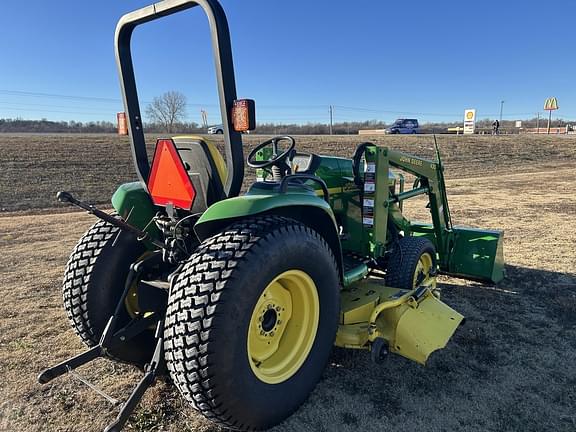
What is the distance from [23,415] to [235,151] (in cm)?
200

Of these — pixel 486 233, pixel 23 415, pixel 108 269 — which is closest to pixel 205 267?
pixel 108 269

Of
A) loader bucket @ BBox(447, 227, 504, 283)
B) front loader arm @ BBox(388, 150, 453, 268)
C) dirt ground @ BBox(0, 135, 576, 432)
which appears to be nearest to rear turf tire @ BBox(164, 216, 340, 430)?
dirt ground @ BBox(0, 135, 576, 432)

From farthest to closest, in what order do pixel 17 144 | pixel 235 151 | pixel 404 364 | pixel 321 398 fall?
1. pixel 17 144
2. pixel 404 364
3. pixel 321 398
4. pixel 235 151

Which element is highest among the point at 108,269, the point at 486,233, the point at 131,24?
the point at 131,24

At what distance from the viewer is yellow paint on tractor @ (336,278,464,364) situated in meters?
3.11

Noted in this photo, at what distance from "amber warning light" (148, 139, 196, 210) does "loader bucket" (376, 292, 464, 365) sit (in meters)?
1.60

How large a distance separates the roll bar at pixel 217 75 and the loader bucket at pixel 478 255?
10.8ft

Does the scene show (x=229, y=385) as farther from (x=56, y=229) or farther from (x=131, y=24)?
(x=56, y=229)

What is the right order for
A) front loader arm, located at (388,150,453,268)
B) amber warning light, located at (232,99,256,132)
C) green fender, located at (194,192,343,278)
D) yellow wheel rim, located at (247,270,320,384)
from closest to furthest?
amber warning light, located at (232,99,256,132) < green fender, located at (194,192,343,278) < yellow wheel rim, located at (247,270,320,384) < front loader arm, located at (388,150,453,268)

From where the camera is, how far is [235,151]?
99.0 inches

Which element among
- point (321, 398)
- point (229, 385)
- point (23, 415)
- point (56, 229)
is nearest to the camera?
point (229, 385)

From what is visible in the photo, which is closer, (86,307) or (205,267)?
(205,267)

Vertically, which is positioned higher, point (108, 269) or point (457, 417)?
point (108, 269)

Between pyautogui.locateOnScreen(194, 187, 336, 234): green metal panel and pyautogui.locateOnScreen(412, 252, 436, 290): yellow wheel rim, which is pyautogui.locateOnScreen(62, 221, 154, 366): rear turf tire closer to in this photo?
pyautogui.locateOnScreen(194, 187, 336, 234): green metal panel
